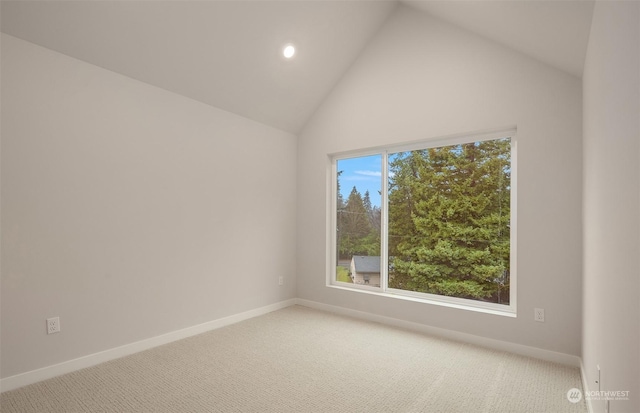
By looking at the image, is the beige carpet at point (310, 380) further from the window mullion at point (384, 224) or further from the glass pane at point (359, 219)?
the glass pane at point (359, 219)

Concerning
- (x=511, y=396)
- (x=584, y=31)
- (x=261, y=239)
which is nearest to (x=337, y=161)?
(x=261, y=239)

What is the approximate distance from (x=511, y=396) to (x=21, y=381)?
3321 millimetres

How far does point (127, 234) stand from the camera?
2898 mm

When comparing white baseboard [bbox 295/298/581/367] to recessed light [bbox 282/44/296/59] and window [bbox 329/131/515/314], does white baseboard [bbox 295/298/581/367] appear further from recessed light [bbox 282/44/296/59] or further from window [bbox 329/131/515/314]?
recessed light [bbox 282/44/296/59]

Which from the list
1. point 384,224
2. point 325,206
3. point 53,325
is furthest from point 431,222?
Answer: point 53,325

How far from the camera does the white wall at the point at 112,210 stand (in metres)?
2.33

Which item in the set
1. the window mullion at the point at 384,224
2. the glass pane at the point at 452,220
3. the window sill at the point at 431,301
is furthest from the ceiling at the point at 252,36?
the window sill at the point at 431,301

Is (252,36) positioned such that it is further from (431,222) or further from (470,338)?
(470,338)

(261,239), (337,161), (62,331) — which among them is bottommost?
(62,331)

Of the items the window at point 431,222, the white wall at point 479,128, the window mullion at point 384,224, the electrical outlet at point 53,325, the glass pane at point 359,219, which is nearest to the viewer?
the electrical outlet at point 53,325

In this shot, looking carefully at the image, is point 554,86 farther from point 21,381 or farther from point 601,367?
point 21,381

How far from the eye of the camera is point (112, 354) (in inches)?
109

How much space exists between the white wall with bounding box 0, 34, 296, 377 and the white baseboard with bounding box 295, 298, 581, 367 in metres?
1.20

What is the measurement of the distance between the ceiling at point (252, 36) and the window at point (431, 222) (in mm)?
941
